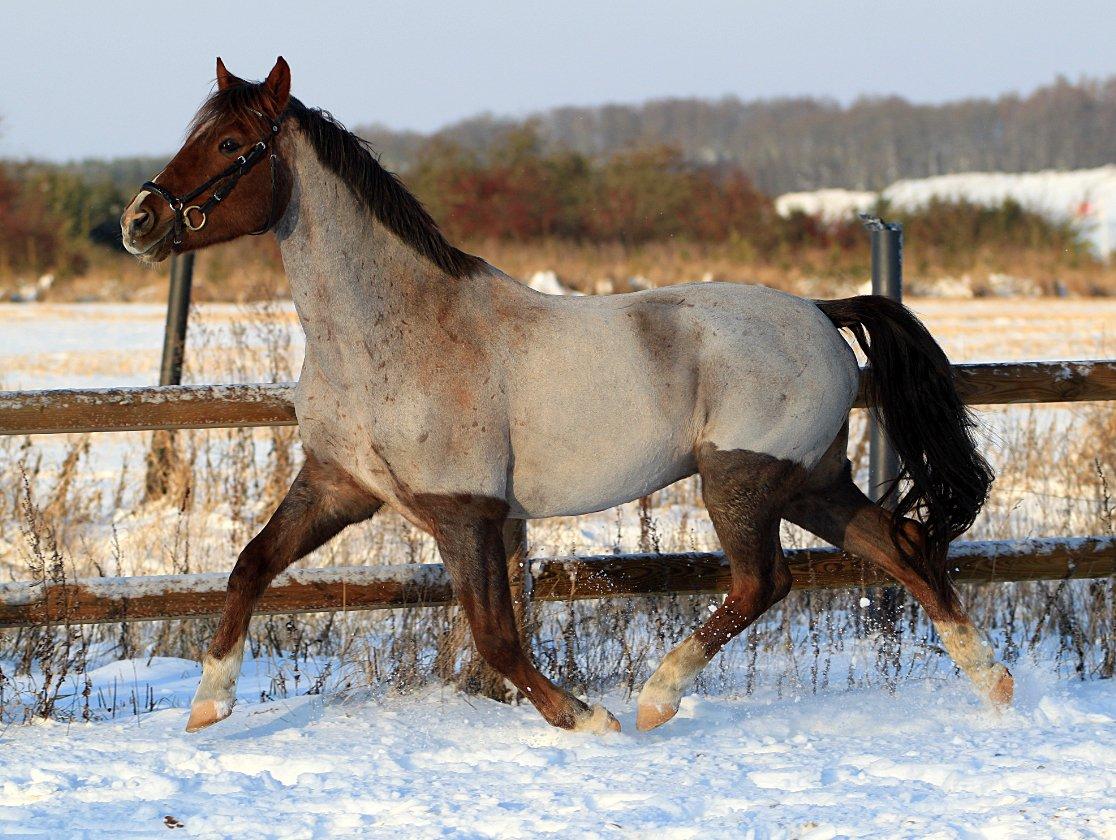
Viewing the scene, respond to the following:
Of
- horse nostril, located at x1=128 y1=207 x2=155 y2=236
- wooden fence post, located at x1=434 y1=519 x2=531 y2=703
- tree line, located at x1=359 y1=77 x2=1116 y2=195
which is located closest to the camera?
horse nostril, located at x1=128 y1=207 x2=155 y2=236

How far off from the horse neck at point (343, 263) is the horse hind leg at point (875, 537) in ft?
4.78

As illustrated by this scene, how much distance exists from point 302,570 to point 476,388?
3.65 ft

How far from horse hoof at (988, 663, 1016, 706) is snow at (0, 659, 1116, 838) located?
0.05 meters

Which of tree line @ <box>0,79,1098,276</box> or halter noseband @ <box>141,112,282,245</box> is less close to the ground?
tree line @ <box>0,79,1098,276</box>

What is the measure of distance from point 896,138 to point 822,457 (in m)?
92.0

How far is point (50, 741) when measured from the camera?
3.80 meters

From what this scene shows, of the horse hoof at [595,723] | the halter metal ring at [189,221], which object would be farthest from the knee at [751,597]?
the halter metal ring at [189,221]

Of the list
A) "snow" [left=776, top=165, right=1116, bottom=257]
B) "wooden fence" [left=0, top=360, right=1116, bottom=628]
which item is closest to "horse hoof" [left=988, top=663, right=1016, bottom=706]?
"wooden fence" [left=0, top=360, right=1116, bottom=628]

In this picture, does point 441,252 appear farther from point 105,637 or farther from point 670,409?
point 105,637

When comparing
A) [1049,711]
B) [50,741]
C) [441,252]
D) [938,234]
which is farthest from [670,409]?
[938,234]

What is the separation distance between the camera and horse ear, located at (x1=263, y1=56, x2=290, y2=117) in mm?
3711

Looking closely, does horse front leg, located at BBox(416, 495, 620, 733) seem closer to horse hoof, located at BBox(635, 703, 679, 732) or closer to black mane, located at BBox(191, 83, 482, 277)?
horse hoof, located at BBox(635, 703, 679, 732)

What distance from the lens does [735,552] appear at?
4.12 m

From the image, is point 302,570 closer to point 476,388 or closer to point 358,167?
point 476,388
